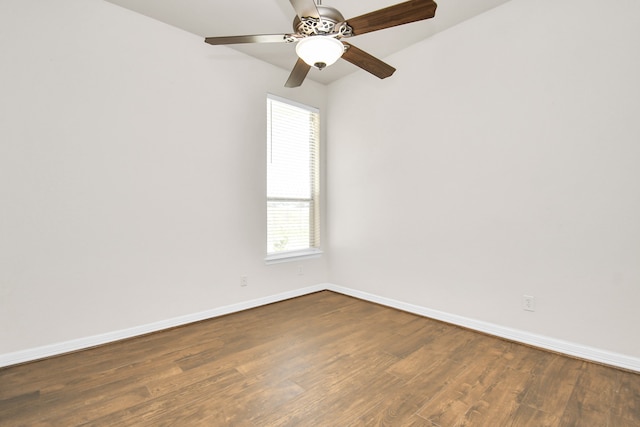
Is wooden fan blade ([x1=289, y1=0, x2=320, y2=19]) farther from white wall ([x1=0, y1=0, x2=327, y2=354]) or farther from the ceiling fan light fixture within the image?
white wall ([x1=0, y1=0, x2=327, y2=354])

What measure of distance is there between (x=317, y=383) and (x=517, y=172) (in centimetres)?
223

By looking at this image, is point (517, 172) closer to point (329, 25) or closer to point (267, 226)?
point (329, 25)

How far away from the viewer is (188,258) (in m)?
2.87

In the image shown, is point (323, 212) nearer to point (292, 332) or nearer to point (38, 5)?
point (292, 332)

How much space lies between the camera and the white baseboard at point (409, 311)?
2.06m

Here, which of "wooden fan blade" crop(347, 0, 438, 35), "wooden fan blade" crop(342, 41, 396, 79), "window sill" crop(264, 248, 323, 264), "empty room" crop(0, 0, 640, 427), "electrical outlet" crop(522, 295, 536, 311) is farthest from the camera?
"window sill" crop(264, 248, 323, 264)

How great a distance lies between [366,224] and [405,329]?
130 centimetres

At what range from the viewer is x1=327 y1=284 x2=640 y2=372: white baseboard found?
2018mm

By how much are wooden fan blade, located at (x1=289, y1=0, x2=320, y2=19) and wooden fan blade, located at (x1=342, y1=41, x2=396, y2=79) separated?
36 centimetres

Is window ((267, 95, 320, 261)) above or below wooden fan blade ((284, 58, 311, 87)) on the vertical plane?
below

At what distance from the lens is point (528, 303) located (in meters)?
2.39

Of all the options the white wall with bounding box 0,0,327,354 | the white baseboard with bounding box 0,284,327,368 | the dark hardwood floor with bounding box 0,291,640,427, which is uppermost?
the white wall with bounding box 0,0,327,354

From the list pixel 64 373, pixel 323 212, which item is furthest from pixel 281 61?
pixel 64 373

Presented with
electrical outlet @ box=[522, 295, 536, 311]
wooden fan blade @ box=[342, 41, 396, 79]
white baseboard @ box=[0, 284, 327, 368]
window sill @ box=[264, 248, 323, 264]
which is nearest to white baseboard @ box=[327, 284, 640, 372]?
electrical outlet @ box=[522, 295, 536, 311]
